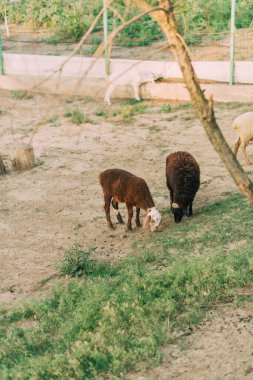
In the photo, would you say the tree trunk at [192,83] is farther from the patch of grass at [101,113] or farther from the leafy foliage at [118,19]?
the leafy foliage at [118,19]

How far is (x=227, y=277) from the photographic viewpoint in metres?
6.13

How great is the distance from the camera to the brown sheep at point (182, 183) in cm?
856

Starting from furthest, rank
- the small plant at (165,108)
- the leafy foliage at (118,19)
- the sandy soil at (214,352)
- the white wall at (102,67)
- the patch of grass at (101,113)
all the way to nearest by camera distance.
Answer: the leafy foliage at (118,19) → the white wall at (102,67) → the patch of grass at (101,113) → the small plant at (165,108) → the sandy soil at (214,352)

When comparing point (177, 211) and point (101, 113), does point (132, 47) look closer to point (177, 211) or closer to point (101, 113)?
point (101, 113)

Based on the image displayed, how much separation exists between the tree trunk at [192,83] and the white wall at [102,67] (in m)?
9.73

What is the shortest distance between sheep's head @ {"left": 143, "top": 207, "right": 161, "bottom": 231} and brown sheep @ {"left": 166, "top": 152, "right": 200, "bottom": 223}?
0.35 m

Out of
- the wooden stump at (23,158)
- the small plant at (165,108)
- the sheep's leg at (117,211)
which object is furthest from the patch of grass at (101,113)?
the sheep's leg at (117,211)

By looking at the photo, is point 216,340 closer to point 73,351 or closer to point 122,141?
point 73,351

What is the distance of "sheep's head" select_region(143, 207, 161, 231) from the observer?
8285 mm

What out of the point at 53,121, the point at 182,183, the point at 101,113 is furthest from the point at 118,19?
the point at 182,183

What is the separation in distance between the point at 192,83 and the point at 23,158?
770 centimetres

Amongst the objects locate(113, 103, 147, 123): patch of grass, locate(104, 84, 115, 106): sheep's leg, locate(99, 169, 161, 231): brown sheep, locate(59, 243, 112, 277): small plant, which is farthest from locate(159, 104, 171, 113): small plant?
locate(59, 243, 112, 277): small plant

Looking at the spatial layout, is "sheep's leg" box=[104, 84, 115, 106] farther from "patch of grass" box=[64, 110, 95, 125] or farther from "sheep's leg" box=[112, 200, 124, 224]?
"sheep's leg" box=[112, 200, 124, 224]

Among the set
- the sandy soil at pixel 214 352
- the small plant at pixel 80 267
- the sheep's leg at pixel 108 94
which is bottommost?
the small plant at pixel 80 267
